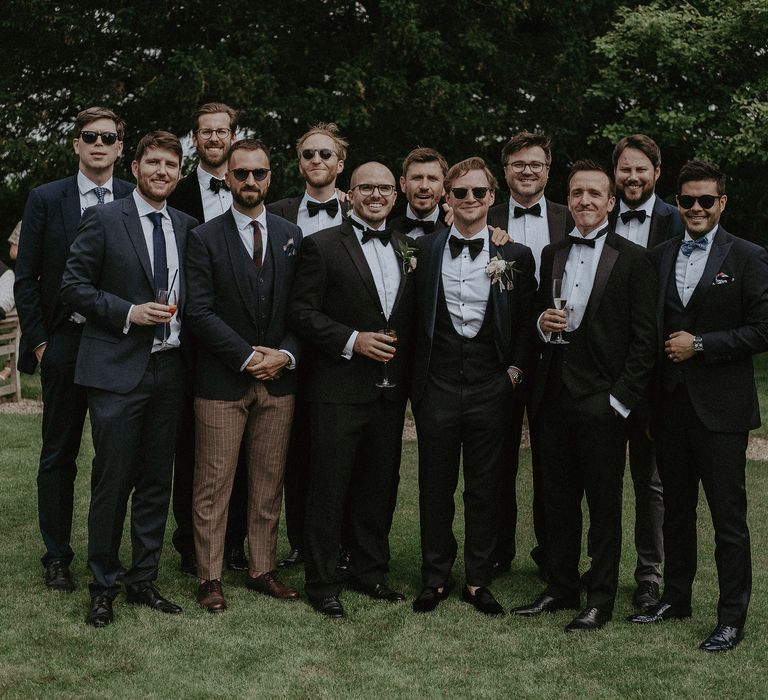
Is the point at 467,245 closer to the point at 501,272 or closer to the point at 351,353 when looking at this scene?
the point at 501,272

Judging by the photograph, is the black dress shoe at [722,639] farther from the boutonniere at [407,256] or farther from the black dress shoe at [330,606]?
the boutonniere at [407,256]

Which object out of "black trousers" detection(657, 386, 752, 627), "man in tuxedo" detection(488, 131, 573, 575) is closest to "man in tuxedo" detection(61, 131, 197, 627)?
"man in tuxedo" detection(488, 131, 573, 575)

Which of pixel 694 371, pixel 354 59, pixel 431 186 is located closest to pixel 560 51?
pixel 354 59

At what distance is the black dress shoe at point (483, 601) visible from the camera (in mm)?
5461

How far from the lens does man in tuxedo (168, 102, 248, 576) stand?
607cm

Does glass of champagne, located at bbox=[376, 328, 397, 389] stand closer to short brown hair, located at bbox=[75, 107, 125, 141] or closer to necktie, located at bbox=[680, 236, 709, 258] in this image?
necktie, located at bbox=[680, 236, 709, 258]

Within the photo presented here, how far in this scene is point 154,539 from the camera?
213 inches

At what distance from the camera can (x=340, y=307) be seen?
17.9 ft

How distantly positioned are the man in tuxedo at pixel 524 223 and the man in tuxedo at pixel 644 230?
39 cm

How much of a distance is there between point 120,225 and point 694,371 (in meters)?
3.05

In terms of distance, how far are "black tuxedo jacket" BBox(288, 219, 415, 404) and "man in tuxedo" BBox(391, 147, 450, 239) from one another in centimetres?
78

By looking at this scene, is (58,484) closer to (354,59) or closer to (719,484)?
(719,484)

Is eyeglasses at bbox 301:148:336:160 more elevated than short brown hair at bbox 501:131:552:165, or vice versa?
short brown hair at bbox 501:131:552:165

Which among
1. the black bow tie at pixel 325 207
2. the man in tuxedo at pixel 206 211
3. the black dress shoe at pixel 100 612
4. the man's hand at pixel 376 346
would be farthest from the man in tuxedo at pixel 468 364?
the black dress shoe at pixel 100 612
